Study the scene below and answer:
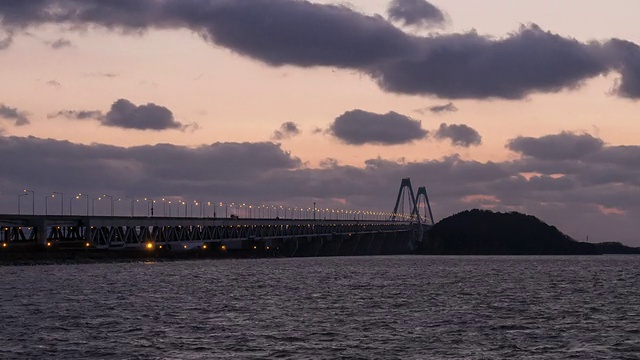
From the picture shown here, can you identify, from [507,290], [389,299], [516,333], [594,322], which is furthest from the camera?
[507,290]

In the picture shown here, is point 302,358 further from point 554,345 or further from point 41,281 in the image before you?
point 41,281

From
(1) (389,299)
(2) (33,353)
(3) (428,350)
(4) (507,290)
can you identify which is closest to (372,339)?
(3) (428,350)

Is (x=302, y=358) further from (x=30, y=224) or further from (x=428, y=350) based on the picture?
(x=30, y=224)

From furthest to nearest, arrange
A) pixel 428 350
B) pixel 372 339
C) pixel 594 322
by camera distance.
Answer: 1. pixel 594 322
2. pixel 372 339
3. pixel 428 350

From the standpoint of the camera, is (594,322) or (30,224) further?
(30,224)

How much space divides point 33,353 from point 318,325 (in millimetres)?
20182

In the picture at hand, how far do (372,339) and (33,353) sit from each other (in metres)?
18.4

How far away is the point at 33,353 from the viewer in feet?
157

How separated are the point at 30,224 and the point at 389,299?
10158 centimetres

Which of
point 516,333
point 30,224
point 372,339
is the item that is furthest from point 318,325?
point 30,224

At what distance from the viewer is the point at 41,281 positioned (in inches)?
4454

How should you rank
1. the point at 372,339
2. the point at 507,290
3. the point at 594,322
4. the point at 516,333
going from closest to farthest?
1. the point at 372,339
2. the point at 516,333
3. the point at 594,322
4. the point at 507,290

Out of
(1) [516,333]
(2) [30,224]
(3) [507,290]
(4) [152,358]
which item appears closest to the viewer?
(4) [152,358]

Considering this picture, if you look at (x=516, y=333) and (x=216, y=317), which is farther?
(x=216, y=317)
